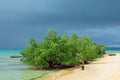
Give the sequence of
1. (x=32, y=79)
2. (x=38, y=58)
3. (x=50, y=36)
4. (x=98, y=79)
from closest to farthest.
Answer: (x=98, y=79) → (x=32, y=79) → (x=38, y=58) → (x=50, y=36)

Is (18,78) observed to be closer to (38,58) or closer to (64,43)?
(38,58)

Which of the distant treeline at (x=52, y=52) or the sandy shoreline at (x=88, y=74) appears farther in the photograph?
the distant treeline at (x=52, y=52)

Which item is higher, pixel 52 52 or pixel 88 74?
pixel 52 52

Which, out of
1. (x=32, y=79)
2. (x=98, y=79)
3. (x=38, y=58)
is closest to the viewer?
(x=98, y=79)

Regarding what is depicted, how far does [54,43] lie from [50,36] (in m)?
1.57

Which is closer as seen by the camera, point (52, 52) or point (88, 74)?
point (88, 74)

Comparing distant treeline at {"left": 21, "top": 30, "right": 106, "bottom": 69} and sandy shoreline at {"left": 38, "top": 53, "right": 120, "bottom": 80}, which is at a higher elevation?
distant treeline at {"left": 21, "top": 30, "right": 106, "bottom": 69}

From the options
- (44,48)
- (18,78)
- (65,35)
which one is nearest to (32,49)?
(44,48)

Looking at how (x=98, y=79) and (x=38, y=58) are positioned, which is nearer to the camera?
(x=98, y=79)

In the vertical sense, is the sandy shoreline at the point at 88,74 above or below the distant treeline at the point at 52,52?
below

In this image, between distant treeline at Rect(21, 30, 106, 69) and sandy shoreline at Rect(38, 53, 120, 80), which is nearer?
sandy shoreline at Rect(38, 53, 120, 80)

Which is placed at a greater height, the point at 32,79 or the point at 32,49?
the point at 32,49

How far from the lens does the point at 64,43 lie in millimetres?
53250

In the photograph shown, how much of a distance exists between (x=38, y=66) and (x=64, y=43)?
19.7ft
